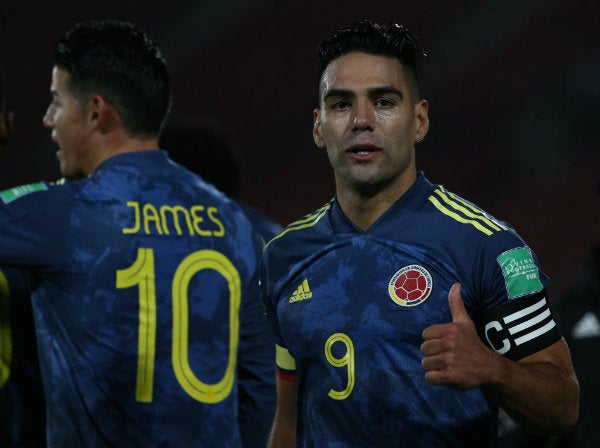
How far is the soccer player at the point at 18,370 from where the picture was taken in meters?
2.88

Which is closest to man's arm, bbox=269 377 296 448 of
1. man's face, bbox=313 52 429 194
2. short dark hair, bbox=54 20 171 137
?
man's face, bbox=313 52 429 194

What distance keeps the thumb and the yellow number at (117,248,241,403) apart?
115cm

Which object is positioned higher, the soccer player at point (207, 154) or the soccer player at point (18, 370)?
the soccer player at point (207, 154)

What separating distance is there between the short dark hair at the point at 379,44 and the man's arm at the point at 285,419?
77 centimetres

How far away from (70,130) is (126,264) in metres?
0.49

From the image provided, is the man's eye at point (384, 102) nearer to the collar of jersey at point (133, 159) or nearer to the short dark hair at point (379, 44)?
the short dark hair at point (379, 44)

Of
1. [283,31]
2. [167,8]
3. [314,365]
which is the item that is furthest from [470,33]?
[314,365]

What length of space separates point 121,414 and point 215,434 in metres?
0.31

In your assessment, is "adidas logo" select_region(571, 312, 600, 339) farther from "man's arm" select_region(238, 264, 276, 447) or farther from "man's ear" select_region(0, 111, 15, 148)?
"man's ear" select_region(0, 111, 15, 148)

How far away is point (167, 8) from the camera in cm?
932

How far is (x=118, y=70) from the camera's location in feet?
9.97

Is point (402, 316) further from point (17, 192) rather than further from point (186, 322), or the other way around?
point (17, 192)

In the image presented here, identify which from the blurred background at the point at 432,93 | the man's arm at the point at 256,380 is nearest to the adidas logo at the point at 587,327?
the man's arm at the point at 256,380

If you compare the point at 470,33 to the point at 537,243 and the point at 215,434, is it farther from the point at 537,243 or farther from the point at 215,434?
the point at 215,434
